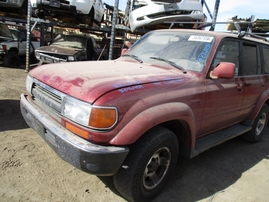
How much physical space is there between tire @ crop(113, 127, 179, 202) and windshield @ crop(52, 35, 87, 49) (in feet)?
23.6

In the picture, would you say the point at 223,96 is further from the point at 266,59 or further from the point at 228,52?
the point at 266,59

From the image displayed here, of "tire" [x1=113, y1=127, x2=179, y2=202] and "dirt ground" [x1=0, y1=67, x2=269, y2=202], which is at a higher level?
"tire" [x1=113, y1=127, x2=179, y2=202]

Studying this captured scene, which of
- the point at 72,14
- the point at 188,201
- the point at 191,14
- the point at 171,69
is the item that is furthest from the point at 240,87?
the point at 72,14

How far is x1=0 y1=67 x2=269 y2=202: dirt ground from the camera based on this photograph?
2572 mm

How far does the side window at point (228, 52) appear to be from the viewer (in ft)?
10.4

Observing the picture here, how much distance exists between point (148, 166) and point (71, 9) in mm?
7055

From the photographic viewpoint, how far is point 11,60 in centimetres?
1038

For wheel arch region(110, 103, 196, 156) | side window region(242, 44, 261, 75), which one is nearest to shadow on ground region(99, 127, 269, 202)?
wheel arch region(110, 103, 196, 156)

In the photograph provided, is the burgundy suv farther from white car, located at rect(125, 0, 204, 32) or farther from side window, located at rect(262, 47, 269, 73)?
white car, located at rect(125, 0, 204, 32)

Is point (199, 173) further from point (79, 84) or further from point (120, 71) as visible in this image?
point (79, 84)

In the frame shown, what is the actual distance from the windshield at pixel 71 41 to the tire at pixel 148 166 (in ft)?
23.6

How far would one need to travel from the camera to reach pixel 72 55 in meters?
7.90

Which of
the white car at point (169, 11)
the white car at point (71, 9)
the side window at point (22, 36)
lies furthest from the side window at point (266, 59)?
the side window at point (22, 36)

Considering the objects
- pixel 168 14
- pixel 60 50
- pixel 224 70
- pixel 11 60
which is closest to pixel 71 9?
pixel 60 50
